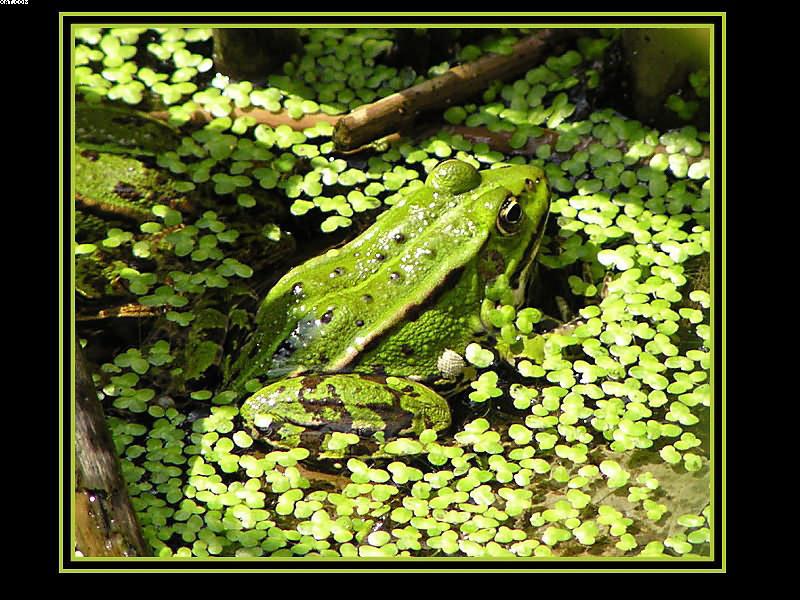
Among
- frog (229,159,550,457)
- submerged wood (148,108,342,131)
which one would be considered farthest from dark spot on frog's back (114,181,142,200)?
A: frog (229,159,550,457)

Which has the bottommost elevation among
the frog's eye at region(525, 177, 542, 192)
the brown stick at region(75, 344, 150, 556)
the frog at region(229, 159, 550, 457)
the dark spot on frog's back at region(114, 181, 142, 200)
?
the brown stick at region(75, 344, 150, 556)

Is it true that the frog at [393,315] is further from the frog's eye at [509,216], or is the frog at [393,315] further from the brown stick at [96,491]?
the brown stick at [96,491]

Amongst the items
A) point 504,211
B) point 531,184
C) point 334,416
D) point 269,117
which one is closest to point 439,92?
point 269,117

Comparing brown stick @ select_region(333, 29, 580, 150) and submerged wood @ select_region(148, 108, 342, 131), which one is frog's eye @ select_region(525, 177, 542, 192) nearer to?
brown stick @ select_region(333, 29, 580, 150)

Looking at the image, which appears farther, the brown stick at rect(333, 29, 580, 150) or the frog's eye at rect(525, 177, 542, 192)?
the brown stick at rect(333, 29, 580, 150)

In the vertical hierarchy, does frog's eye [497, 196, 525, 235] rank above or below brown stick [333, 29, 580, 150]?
below

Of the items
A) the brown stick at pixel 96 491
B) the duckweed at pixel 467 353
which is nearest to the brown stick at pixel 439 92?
the duckweed at pixel 467 353

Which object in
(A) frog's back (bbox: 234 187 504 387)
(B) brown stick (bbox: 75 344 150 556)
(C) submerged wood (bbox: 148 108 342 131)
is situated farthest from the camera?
(C) submerged wood (bbox: 148 108 342 131)
